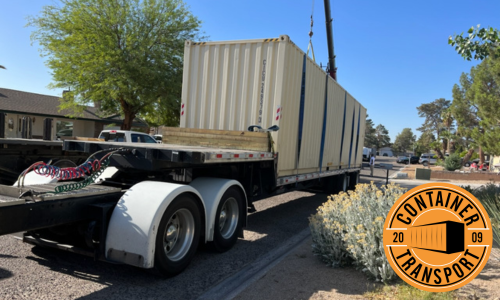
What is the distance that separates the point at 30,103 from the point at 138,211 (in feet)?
85.3

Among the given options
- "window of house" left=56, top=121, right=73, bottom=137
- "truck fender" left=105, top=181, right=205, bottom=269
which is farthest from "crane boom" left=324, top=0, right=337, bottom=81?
"window of house" left=56, top=121, right=73, bottom=137

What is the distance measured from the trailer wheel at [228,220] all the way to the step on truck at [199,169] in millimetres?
16

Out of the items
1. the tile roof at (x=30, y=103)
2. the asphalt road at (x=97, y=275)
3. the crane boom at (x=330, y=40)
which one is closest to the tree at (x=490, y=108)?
the crane boom at (x=330, y=40)

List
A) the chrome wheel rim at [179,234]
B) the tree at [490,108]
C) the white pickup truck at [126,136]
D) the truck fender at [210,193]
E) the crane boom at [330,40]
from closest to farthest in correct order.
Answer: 1. the chrome wheel rim at [179,234]
2. the truck fender at [210,193]
3. the white pickup truck at [126,136]
4. the crane boom at [330,40]
5. the tree at [490,108]

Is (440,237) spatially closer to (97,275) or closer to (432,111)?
(97,275)

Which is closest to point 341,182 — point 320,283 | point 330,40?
point 320,283

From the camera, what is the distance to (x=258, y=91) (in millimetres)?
7203

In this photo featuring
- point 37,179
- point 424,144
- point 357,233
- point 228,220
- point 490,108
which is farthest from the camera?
point 424,144

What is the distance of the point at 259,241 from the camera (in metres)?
6.41

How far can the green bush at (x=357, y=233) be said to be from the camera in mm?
4250

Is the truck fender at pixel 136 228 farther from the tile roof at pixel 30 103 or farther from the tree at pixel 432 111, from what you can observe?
the tree at pixel 432 111

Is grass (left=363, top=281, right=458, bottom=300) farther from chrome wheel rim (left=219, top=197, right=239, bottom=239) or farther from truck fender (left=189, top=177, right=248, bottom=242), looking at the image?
chrome wheel rim (left=219, top=197, right=239, bottom=239)

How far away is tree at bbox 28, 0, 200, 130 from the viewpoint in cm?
1870

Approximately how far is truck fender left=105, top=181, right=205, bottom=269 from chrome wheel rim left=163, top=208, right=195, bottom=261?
0.38 metres
